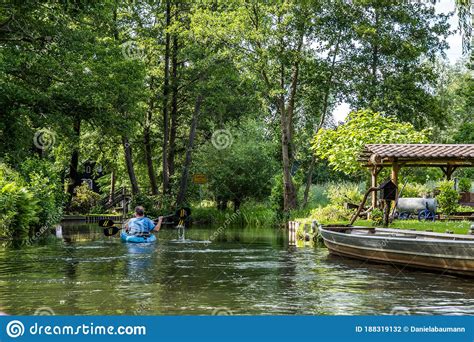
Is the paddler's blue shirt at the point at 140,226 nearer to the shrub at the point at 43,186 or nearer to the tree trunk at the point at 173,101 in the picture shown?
the shrub at the point at 43,186

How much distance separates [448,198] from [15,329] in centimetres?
2549

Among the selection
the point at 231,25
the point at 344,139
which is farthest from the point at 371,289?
the point at 231,25

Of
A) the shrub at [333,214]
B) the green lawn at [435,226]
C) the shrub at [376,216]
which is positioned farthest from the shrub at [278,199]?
the shrub at [376,216]

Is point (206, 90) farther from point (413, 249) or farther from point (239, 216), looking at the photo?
point (413, 249)

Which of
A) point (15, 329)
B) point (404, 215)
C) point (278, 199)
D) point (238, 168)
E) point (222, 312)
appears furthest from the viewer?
point (238, 168)

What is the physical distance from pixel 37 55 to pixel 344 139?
14.9 m

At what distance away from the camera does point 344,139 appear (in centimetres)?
3506

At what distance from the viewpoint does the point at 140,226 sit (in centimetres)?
2688

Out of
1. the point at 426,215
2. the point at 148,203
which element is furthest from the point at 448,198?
the point at 148,203

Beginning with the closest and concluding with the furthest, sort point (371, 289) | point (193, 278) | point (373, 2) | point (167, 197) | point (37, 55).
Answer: point (371, 289) → point (193, 278) → point (37, 55) → point (373, 2) → point (167, 197)

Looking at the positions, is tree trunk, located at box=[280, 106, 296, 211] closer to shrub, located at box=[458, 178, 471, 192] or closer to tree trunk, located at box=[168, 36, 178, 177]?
tree trunk, located at box=[168, 36, 178, 177]

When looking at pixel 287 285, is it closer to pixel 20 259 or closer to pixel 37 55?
pixel 20 259

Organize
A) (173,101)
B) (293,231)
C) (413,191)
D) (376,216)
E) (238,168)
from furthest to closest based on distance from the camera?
(238,168) < (173,101) < (413,191) < (293,231) < (376,216)

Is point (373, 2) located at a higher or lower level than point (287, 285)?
higher
